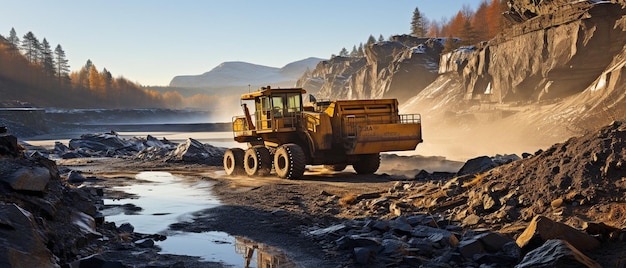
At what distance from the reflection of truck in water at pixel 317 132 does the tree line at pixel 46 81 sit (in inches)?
4057

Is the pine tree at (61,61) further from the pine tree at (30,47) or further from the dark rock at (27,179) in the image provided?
the dark rock at (27,179)

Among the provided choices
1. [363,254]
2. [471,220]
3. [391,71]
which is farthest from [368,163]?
[391,71]

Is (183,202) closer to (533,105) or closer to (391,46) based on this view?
(533,105)

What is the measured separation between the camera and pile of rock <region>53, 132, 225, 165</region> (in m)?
26.9

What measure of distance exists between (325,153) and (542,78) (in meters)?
27.9

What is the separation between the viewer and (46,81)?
126 m

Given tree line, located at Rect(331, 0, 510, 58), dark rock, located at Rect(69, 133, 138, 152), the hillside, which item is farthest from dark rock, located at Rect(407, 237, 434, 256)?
tree line, located at Rect(331, 0, 510, 58)

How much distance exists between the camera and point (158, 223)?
10945mm

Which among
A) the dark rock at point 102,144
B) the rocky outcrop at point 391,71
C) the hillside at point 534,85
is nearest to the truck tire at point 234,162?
the hillside at point 534,85

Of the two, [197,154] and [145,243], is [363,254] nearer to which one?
[145,243]

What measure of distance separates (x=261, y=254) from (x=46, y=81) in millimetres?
134092

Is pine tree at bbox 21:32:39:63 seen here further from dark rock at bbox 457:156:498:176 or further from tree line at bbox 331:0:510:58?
dark rock at bbox 457:156:498:176

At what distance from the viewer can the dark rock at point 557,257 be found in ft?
18.6

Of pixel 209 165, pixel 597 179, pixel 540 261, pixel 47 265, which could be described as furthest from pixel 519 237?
pixel 209 165
